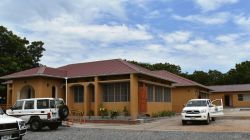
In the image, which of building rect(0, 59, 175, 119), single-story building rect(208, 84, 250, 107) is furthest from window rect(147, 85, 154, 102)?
single-story building rect(208, 84, 250, 107)

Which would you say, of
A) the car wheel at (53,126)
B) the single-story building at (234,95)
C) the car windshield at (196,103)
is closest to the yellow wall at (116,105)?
the car windshield at (196,103)

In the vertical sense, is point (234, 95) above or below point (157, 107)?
above

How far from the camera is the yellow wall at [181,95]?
41.8 meters

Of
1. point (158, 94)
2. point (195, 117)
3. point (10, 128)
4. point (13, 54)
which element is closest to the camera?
point (10, 128)

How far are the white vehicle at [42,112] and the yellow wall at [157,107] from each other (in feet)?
33.8

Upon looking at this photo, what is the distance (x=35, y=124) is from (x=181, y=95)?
2310 centimetres

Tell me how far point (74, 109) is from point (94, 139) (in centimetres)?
1471

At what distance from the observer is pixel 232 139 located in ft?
55.1

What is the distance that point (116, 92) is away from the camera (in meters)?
30.0

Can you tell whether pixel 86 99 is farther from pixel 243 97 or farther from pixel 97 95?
pixel 243 97

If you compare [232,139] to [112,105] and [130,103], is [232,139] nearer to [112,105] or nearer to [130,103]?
[130,103]

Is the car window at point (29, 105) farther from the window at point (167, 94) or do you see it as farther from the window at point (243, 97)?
the window at point (243, 97)

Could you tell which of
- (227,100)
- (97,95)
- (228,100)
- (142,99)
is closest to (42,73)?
(97,95)

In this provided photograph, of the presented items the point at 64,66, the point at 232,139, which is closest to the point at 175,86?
the point at 64,66
